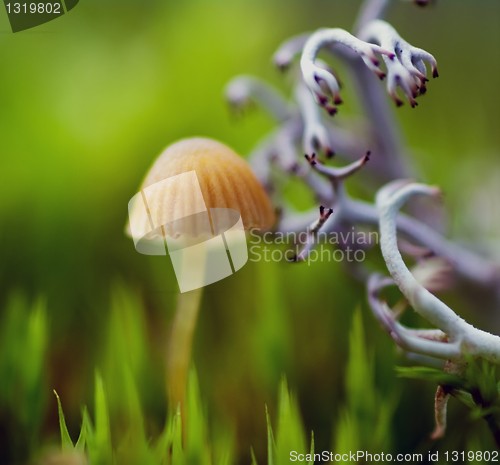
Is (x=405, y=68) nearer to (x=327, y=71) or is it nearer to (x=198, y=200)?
(x=327, y=71)

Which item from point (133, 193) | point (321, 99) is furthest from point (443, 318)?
point (133, 193)

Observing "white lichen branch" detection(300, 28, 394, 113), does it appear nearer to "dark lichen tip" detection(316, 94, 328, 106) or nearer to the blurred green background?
"dark lichen tip" detection(316, 94, 328, 106)

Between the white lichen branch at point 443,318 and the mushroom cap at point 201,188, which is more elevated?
the mushroom cap at point 201,188

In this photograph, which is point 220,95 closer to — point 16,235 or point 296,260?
point 16,235

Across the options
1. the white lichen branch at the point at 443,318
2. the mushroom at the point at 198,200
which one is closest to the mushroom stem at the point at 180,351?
the mushroom at the point at 198,200

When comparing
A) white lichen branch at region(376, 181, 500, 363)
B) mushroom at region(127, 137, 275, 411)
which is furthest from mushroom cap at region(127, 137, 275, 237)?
white lichen branch at region(376, 181, 500, 363)

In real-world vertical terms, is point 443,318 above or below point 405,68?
below

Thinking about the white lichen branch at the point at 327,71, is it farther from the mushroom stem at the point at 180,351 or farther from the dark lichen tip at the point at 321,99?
the mushroom stem at the point at 180,351
